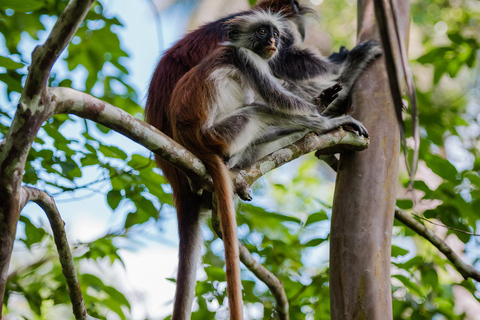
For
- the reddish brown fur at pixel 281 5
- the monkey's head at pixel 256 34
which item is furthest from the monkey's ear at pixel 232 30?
the reddish brown fur at pixel 281 5

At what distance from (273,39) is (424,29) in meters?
11.9

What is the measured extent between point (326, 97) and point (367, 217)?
0.93 meters

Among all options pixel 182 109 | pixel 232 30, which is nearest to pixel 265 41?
pixel 232 30

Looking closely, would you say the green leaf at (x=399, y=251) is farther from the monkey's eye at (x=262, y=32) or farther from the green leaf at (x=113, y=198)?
the monkey's eye at (x=262, y=32)

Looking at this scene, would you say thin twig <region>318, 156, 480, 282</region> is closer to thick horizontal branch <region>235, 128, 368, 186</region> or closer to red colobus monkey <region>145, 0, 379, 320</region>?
thick horizontal branch <region>235, 128, 368, 186</region>

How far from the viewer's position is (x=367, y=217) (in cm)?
322

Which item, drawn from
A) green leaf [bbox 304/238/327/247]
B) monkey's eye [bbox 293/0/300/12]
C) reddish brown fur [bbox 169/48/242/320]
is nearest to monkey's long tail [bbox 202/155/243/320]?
reddish brown fur [bbox 169/48/242/320]

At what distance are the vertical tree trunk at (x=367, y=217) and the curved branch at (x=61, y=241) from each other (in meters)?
1.43

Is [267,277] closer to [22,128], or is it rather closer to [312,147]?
[312,147]

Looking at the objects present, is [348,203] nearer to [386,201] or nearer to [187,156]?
[386,201]

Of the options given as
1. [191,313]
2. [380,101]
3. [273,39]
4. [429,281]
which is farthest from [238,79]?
[429,281]

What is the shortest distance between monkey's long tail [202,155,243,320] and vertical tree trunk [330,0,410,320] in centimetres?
76

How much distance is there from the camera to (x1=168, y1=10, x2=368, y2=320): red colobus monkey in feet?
10.2

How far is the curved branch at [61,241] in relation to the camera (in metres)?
2.20
